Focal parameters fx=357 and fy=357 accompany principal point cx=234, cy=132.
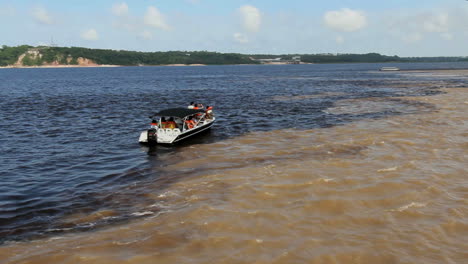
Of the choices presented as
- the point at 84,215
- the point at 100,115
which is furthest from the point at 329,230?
the point at 100,115

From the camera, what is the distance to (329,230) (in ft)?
44.9

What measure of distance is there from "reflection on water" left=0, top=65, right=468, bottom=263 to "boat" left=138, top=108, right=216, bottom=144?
1.14 metres

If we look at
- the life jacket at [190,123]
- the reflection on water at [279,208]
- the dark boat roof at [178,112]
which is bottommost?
the reflection on water at [279,208]

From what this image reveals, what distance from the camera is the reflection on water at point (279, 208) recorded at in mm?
12305

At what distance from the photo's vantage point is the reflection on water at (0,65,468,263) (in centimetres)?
1230

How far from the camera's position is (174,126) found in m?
29.4

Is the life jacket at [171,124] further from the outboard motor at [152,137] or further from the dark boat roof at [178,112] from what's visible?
the outboard motor at [152,137]

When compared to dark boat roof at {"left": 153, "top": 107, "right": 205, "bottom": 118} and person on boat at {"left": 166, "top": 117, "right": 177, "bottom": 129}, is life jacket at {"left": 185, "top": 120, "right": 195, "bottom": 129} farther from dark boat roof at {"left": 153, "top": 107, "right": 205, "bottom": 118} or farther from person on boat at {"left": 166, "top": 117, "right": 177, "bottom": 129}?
person on boat at {"left": 166, "top": 117, "right": 177, "bottom": 129}

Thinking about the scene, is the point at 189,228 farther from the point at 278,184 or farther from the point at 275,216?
the point at 278,184

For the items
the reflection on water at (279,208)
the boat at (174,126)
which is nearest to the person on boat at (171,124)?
the boat at (174,126)

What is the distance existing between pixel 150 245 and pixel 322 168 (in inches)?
465

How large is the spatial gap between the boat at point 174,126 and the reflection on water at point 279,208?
114 cm

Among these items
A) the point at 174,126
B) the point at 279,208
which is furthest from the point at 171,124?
the point at 279,208

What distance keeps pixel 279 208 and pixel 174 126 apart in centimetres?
1572
